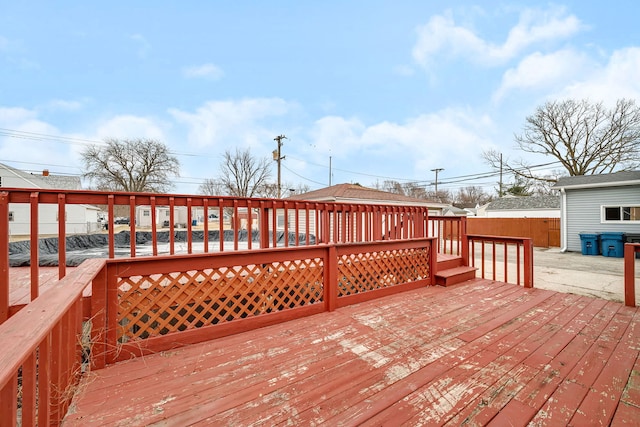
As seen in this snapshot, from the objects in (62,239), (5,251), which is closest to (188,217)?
(62,239)

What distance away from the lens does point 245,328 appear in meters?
2.94

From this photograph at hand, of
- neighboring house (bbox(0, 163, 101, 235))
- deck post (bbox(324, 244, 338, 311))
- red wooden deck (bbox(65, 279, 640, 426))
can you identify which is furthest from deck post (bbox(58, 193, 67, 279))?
neighboring house (bbox(0, 163, 101, 235))

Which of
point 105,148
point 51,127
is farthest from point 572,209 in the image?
point 51,127

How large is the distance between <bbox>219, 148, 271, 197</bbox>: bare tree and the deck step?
20493mm

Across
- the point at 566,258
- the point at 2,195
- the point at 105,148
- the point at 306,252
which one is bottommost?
the point at 566,258

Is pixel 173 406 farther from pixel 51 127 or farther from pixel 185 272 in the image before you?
pixel 51 127

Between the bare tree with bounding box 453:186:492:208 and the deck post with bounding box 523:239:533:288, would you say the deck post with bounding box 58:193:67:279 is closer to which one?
the deck post with bounding box 523:239:533:288

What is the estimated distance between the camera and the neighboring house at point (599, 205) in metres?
10.3

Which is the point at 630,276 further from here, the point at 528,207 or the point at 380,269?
the point at 528,207

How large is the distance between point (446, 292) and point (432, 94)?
13842mm

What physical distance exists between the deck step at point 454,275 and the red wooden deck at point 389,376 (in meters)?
1.37

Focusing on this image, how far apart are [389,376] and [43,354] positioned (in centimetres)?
207

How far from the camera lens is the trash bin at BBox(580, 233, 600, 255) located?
10.7m

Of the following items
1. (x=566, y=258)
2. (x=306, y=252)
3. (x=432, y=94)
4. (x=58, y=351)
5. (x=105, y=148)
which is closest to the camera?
(x=58, y=351)
